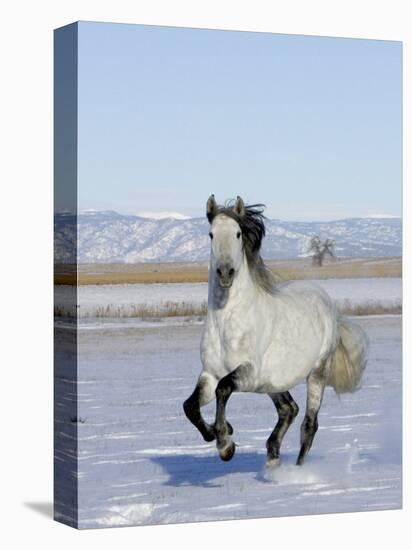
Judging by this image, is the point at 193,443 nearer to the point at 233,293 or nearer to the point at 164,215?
the point at 233,293

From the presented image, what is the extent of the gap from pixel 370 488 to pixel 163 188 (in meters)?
3.21

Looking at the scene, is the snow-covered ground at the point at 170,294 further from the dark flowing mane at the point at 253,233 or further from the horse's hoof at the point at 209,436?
the horse's hoof at the point at 209,436

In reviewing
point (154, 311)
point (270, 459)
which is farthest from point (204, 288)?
point (270, 459)

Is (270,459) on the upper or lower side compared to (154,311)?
lower

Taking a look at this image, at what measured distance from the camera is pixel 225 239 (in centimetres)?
1614

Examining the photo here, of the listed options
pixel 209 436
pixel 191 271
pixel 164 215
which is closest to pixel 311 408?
pixel 209 436

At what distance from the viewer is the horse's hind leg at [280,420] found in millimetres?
16797

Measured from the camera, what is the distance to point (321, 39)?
1708 centimetres

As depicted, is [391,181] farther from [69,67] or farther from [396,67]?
[69,67]

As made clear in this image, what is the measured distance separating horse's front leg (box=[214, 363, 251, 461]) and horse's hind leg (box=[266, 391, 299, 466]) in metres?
0.57

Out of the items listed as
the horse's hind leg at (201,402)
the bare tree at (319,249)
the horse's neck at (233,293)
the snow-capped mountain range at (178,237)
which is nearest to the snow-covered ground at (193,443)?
the horse's hind leg at (201,402)

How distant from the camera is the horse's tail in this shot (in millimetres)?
17156

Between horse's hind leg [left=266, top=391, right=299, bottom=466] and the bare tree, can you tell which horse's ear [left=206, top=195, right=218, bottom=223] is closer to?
the bare tree

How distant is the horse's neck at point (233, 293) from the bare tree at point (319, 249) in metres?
0.90
